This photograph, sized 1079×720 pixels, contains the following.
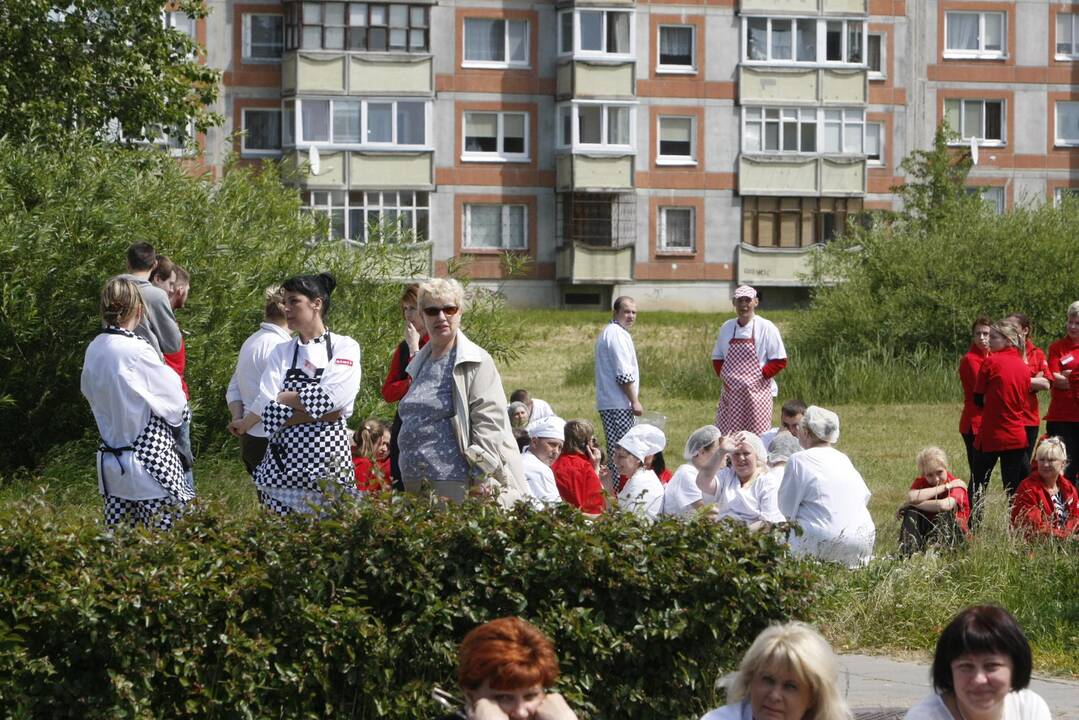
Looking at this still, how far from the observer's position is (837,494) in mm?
10070

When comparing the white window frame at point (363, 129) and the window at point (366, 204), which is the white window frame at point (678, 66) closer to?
the white window frame at point (363, 129)

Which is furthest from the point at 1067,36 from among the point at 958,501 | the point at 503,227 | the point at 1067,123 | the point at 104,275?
the point at 958,501

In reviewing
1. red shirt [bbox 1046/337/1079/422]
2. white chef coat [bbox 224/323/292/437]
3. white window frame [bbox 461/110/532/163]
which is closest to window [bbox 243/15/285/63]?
white window frame [bbox 461/110/532/163]

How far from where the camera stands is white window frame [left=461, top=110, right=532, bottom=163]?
58.1 metres

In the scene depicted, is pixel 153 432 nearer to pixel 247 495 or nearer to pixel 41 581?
pixel 41 581

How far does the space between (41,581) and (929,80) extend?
5866 centimetres

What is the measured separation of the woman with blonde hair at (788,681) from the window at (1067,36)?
199ft

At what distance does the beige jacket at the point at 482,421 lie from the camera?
7891 mm

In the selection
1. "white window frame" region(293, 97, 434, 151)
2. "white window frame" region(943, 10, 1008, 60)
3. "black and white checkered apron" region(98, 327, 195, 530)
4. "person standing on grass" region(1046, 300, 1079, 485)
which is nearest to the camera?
"black and white checkered apron" region(98, 327, 195, 530)

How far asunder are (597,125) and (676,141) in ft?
10.6

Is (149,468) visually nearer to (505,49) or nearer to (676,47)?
(505,49)

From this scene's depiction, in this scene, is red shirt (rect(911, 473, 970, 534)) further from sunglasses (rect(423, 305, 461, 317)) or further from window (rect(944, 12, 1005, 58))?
window (rect(944, 12, 1005, 58))

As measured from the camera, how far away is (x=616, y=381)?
48.5 ft

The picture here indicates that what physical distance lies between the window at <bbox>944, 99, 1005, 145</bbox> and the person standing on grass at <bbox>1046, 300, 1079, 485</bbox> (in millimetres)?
48819
